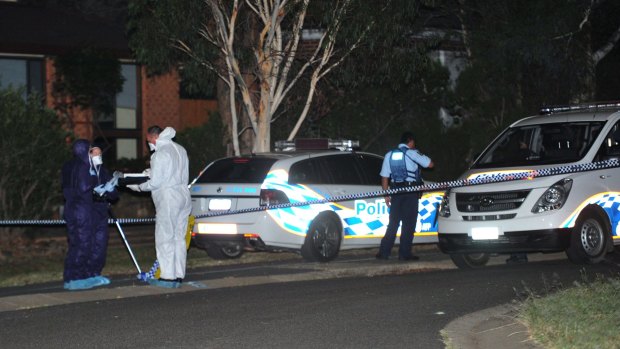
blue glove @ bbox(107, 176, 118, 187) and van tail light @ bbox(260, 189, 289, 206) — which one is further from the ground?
blue glove @ bbox(107, 176, 118, 187)

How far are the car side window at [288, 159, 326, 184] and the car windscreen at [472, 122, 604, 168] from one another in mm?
2121

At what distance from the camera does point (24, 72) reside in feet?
76.1

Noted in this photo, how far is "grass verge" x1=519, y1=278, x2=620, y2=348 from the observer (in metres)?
6.97

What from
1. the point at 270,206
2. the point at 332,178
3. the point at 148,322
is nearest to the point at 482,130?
the point at 332,178

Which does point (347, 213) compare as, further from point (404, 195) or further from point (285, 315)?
point (285, 315)

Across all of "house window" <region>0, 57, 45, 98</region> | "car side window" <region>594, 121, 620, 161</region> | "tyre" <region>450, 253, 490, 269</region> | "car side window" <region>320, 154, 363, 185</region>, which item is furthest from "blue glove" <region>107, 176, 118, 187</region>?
"house window" <region>0, 57, 45, 98</region>

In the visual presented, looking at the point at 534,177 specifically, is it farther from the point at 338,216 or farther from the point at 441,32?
the point at 441,32

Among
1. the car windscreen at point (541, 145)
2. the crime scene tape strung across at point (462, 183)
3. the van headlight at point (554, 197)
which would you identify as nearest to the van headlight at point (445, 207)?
the crime scene tape strung across at point (462, 183)

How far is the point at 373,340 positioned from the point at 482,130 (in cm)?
1459

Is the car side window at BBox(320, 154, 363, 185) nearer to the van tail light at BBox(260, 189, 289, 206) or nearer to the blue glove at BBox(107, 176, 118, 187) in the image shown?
the van tail light at BBox(260, 189, 289, 206)

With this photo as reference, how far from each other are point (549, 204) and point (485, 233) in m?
0.81

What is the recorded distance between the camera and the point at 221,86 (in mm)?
18719

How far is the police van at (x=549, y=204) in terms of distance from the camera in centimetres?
1168

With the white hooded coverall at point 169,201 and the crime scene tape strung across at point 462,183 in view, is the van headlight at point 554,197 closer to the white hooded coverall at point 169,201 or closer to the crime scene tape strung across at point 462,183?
the crime scene tape strung across at point 462,183
